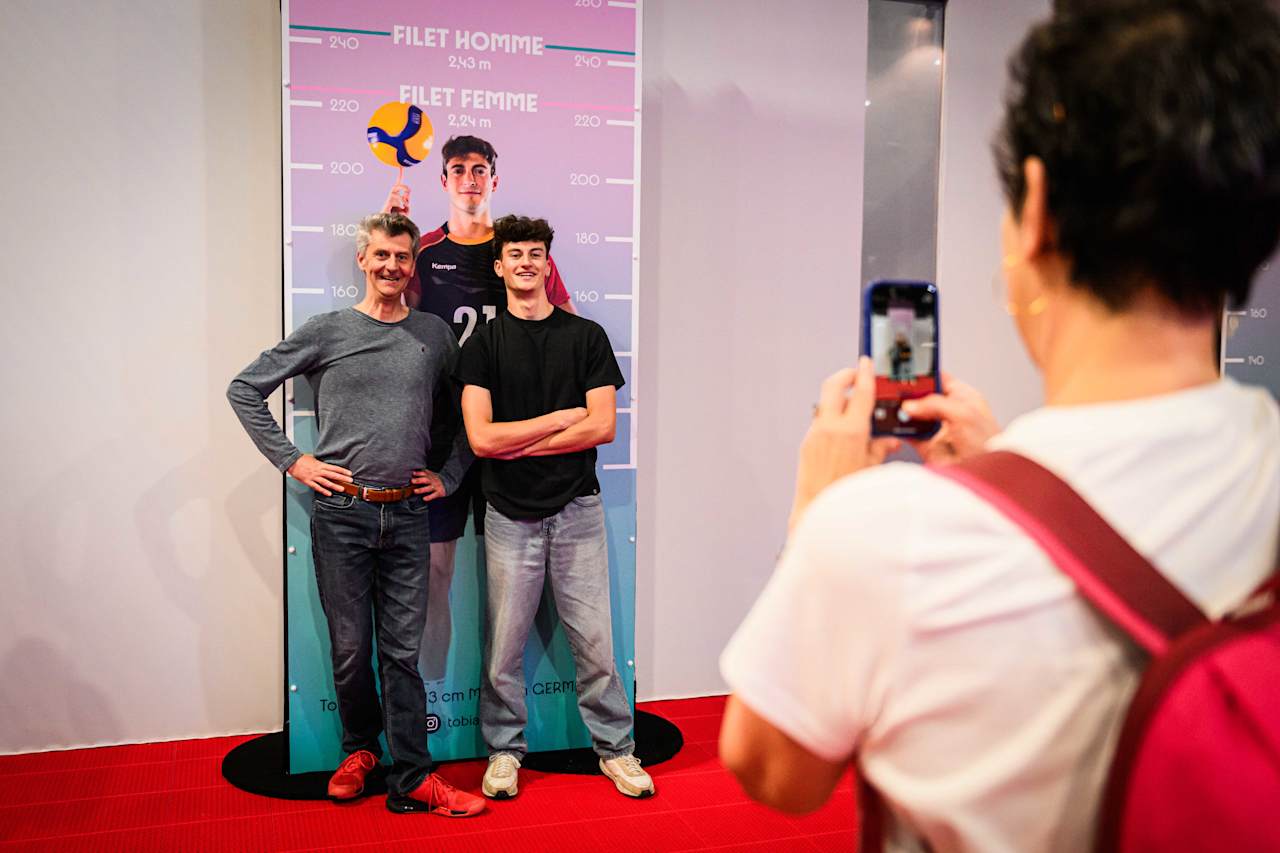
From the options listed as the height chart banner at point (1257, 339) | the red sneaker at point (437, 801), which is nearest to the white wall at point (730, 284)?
the red sneaker at point (437, 801)

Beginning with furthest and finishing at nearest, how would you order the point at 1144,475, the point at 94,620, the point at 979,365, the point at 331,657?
the point at 979,365 → the point at 94,620 → the point at 331,657 → the point at 1144,475

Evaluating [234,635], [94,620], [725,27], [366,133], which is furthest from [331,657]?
[725,27]

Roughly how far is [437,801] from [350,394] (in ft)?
4.48

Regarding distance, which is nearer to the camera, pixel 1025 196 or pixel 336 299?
pixel 1025 196

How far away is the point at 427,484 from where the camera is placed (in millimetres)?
3660

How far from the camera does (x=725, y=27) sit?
4.53 meters

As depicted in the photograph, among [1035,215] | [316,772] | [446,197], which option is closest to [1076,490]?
[1035,215]

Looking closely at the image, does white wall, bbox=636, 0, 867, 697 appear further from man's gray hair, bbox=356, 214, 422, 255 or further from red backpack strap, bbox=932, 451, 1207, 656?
red backpack strap, bbox=932, 451, 1207, 656

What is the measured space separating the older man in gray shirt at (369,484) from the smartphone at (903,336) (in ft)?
8.24

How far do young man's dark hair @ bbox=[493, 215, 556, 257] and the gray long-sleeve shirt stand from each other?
0.50 meters

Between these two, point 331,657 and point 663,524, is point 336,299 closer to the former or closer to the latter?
point 331,657

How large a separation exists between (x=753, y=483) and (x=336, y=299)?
1.96 meters

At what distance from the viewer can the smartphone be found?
1253 mm

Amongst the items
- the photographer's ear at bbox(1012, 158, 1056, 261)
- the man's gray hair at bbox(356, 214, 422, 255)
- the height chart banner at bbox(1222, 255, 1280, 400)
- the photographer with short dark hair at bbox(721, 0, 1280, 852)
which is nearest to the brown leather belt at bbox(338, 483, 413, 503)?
the man's gray hair at bbox(356, 214, 422, 255)
